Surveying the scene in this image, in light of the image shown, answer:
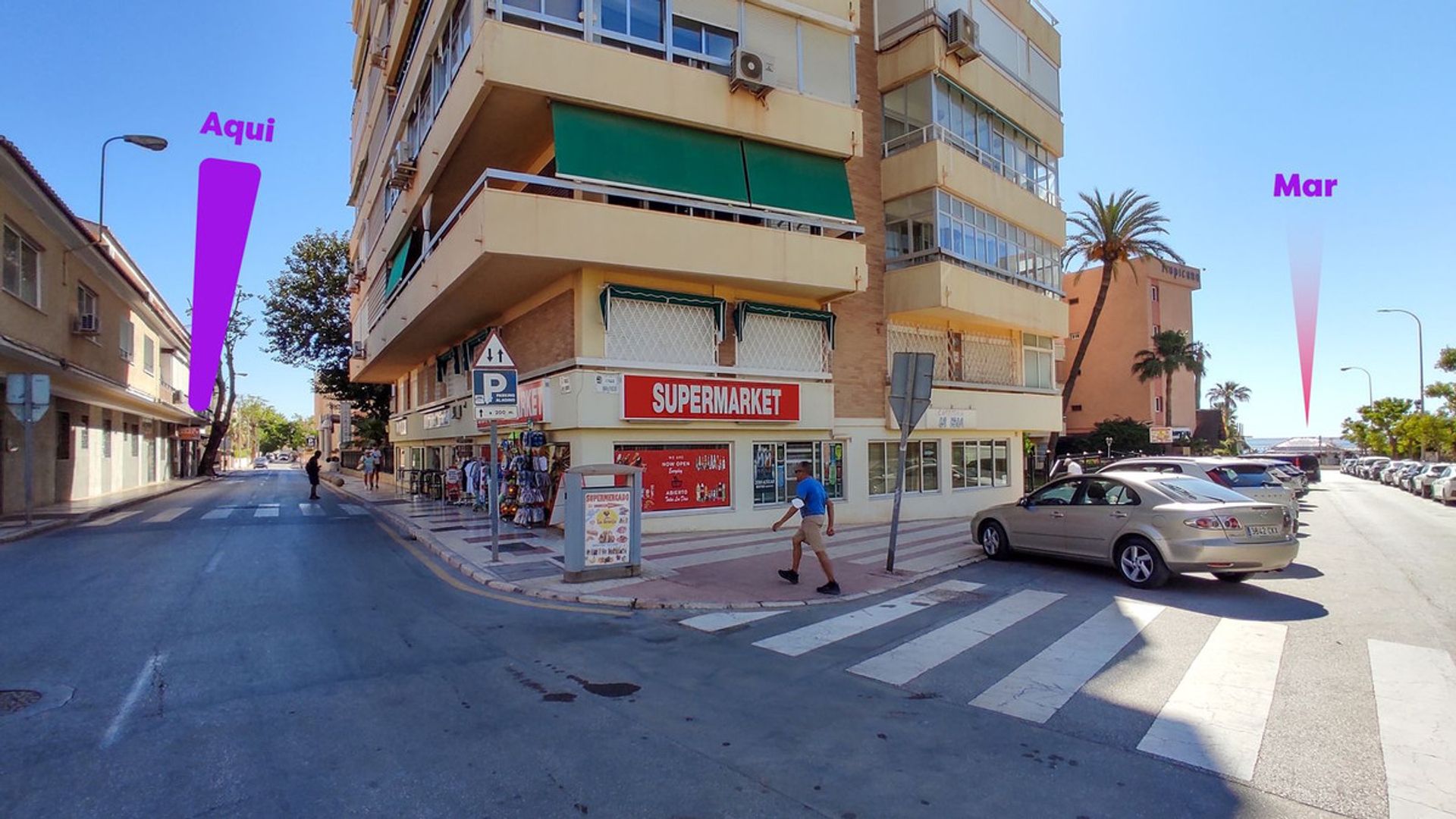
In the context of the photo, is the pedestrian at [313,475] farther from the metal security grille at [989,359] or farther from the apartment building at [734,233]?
the metal security grille at [989,359]

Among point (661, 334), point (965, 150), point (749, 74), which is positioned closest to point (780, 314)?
point (661, 334)

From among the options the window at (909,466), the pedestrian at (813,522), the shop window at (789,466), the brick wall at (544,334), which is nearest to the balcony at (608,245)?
the brick wall at (544,334)

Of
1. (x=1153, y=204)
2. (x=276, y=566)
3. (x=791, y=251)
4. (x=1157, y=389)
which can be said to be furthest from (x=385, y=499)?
(x=1157, y=389)

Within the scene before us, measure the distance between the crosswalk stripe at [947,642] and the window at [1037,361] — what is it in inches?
637

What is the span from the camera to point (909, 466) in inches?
789

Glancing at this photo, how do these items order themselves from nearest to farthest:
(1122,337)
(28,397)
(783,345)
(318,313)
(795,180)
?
1. (28,397)
2. (795,180)
3. (783,345)
4. (318,313)
5. (1122,337)

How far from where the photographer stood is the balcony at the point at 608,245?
1299 cm

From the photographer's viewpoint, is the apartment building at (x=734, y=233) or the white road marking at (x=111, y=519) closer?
the apartment building at (x=734, y=233)

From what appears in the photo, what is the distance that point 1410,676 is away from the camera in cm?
581

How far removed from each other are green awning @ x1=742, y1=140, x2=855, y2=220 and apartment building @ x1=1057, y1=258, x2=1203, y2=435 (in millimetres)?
42725

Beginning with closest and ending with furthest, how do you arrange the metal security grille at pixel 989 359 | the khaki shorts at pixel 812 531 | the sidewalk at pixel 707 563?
1. the sidewalk at pixel 707 563
2. the khaki shorts at pixel 812 531
3. the metal security grille at pixel 989 359

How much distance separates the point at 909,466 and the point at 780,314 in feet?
20.9

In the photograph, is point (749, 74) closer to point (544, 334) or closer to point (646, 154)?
point (646, 154)

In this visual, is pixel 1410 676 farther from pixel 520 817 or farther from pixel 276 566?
pixel 276 566
